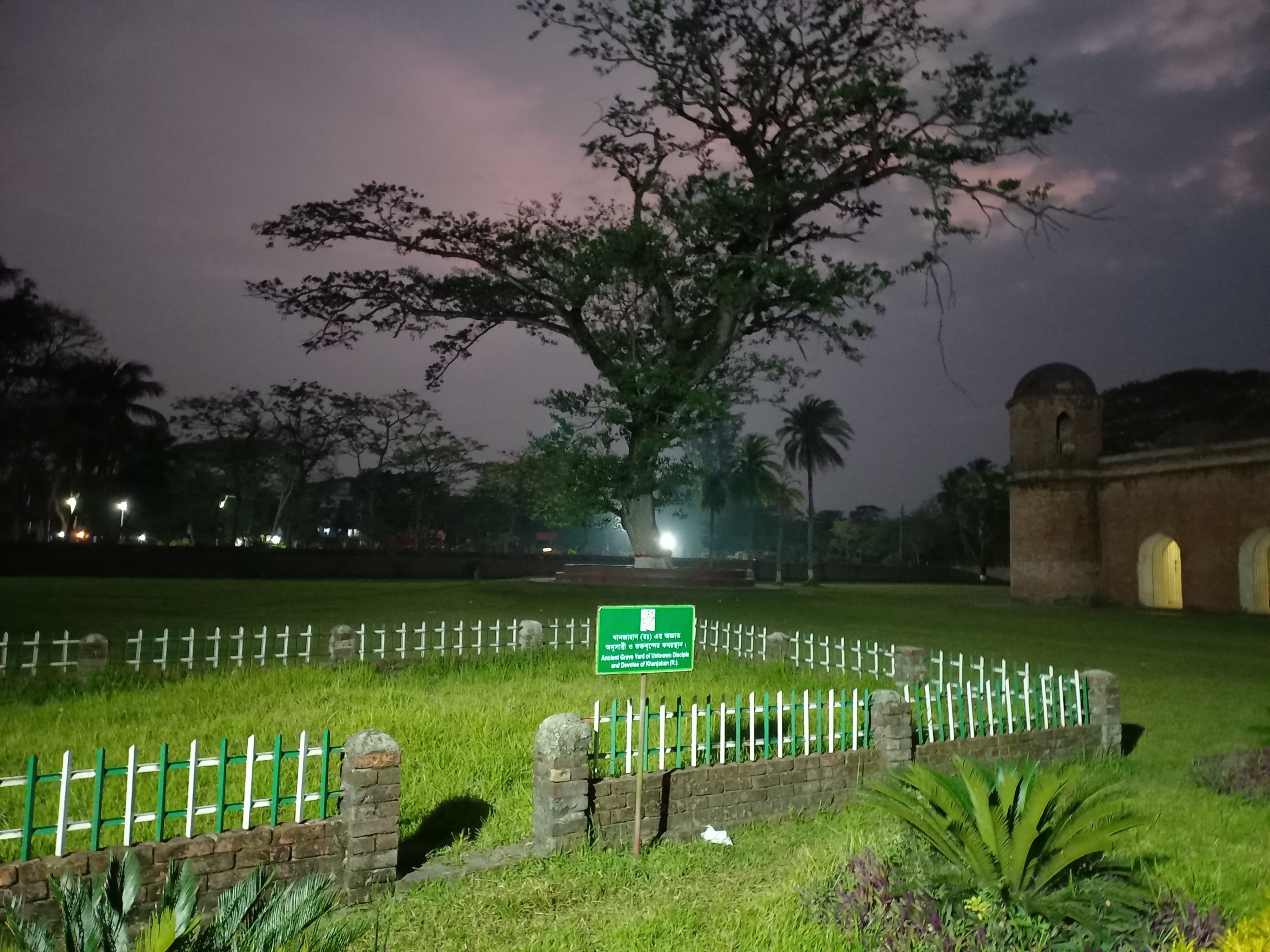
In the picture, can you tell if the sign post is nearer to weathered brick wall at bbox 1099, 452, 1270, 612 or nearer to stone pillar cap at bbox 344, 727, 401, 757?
stone pillar cap at bbox 344, 727, 401, 757

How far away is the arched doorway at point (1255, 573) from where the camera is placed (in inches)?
995

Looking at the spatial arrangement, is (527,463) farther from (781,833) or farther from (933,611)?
(781,833)

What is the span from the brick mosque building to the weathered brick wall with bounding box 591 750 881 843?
24.3 metres

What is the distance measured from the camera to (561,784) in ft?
18.8

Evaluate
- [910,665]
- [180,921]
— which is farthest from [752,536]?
[180,921]

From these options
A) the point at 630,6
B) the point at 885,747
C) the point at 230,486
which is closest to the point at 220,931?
the point at 885,747

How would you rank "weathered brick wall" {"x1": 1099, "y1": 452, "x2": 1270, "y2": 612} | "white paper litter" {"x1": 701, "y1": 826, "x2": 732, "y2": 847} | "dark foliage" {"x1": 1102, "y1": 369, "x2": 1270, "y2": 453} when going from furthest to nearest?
1. "dark foliage" {"x1": 1102, "y1": 369, "x2": 1270, "y2": 453}
2. "weathered brick wall" {"x1": 1099, "y1": 452, "x2": 1270, "y2": 612}
3. "white paper litter" {"x1": 701, "y1": 826, "x2": 732, "y2": 847}

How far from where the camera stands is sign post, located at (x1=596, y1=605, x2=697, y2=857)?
232 inches

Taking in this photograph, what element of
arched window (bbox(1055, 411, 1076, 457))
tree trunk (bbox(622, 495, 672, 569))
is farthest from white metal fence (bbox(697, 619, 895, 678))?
arched window (bbox(1055, 411, 1076, 457))

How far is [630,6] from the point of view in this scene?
2534 centimetres

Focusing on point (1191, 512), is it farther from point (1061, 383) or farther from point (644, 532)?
point (644, 532)

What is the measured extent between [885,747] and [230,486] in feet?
165

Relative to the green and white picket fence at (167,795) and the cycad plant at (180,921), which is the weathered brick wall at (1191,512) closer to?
the green and white picket fence at (167,795)

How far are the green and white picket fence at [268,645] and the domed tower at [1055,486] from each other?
61.3 ft
